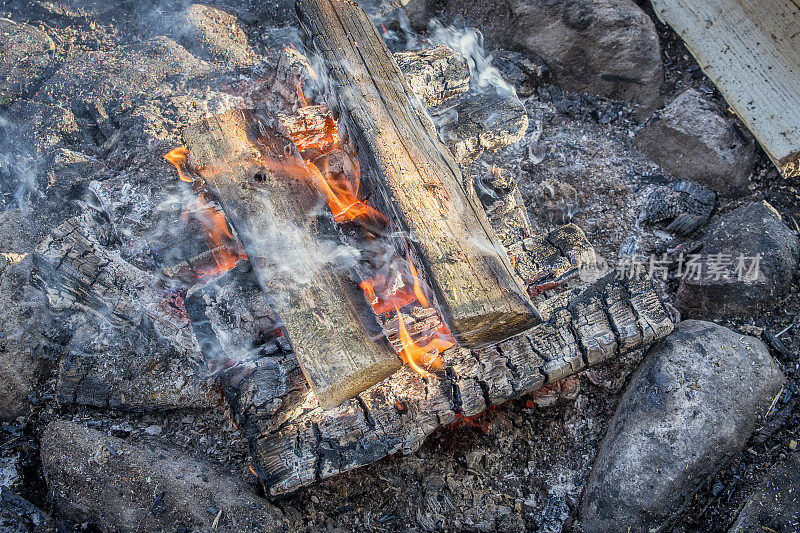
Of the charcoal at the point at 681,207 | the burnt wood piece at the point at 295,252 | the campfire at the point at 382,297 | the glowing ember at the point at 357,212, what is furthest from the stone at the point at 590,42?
the burnt wood piece at the point at 295,252

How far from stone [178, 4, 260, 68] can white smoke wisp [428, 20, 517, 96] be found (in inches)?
67.6

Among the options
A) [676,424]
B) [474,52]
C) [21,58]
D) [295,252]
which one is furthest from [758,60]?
[21,58]

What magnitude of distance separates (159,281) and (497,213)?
2245 millimetres

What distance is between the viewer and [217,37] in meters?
4.39

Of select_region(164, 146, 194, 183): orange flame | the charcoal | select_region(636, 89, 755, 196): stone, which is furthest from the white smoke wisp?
select_region(164, 146, 194, 183): orange flame

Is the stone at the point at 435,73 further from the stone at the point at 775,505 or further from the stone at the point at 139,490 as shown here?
the stone at the point at 775,505

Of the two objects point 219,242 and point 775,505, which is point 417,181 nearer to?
point 219,242

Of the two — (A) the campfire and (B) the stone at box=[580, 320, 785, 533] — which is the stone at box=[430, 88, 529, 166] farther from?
(B) the stone at box=[580, 320, 785, 533]

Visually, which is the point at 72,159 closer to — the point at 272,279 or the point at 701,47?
the point at 272,279

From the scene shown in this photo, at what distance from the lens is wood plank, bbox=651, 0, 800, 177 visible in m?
3.73

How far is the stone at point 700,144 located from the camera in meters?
3.78

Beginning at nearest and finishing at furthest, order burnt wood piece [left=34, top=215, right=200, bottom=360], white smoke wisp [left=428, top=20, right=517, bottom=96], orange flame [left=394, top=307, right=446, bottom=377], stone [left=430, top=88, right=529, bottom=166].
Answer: orange flame [left=394, top=307, right=446, bottom=377] → burnt wood piece [left=34, top=215, right=200, bottom=360] → stone [left=430, top=88, right=529, bottom=166] → white smoke wisp [left=428, top=20, right=517, bottom=96]

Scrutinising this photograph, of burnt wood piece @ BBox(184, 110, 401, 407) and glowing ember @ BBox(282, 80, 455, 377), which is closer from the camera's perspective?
burnt wood piece @ BBox(184, 110, 401, 407)

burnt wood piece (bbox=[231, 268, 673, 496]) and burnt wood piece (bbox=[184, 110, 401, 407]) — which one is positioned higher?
burnt wood piece (bbox=[184, 110, 401, 407])
